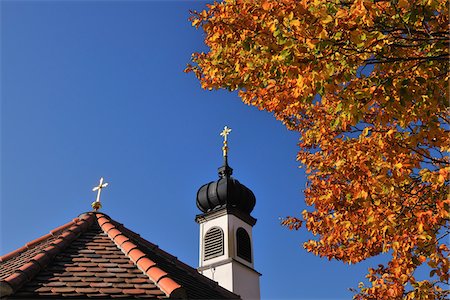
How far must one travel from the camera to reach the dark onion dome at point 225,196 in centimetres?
2177

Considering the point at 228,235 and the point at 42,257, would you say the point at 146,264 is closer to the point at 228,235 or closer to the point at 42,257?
the point at 42,257

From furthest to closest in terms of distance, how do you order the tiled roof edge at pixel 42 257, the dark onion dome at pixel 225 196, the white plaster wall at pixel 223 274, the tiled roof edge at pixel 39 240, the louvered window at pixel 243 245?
1. the dark onion dome at pixel 225 196
2. the louvered window at pixel 243 245
3. the white plaster wall at pixel 223 274
4. the tiled roof edge at pixel 39 240
5. the tiled roof edge at pixel 42 257

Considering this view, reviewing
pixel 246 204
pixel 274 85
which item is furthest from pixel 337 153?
pixel 246 204

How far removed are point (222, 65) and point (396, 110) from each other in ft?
7.44

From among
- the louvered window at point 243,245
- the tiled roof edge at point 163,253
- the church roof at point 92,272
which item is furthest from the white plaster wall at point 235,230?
the church roof at point 92,272

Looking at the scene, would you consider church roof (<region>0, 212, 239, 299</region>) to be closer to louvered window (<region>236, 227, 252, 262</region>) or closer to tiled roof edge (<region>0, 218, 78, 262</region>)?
tiled roof edge (<region>0, 218, 78, 262</region>)

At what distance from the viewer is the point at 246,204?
22.3m

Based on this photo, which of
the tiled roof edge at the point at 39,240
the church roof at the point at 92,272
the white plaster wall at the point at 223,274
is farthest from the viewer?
the white plaster wall at the point at 223,274

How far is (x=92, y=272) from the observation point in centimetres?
719

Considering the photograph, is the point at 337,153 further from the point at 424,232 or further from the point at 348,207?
the point at 424,232

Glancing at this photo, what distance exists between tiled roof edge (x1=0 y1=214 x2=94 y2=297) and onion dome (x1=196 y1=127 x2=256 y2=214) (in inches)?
473

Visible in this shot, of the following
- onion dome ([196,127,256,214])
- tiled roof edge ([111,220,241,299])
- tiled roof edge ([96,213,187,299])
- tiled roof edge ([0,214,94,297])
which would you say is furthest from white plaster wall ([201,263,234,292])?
tiled roof edge ([96,213,187,299])

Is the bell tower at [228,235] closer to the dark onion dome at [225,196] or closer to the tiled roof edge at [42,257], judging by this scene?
the dark onion dome at [225,196]

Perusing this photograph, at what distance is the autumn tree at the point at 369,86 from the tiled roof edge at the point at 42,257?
13.6 ft
